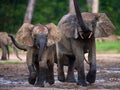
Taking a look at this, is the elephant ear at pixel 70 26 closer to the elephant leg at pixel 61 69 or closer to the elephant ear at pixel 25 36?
the elephant ear at pixel 25 36

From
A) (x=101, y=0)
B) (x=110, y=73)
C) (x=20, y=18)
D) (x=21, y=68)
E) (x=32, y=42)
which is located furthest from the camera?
A: (x=101, y=0)

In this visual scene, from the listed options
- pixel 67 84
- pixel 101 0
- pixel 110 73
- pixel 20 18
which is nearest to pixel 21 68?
pixel 110 73

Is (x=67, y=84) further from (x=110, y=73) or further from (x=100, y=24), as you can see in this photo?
(x=110, y=73)

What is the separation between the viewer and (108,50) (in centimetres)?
3853

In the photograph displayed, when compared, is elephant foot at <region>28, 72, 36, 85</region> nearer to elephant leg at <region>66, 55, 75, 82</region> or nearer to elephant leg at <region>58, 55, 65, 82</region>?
elephant leg at <region>58, 55, 65, 82</region>

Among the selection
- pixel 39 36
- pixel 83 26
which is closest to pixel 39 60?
pixel 39 36

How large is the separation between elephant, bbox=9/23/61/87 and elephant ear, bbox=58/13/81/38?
0.38m

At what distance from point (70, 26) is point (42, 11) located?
37.2 m

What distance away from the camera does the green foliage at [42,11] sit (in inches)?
2041

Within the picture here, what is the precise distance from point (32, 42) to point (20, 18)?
119ft

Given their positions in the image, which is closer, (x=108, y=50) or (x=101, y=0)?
(x=108, y=50)

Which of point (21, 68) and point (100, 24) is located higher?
point (100, 24)

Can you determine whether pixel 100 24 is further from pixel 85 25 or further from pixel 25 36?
pixel 25 36

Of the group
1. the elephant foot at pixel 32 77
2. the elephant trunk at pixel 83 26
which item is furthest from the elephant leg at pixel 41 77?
the elephant trunk at pixel 83 26
